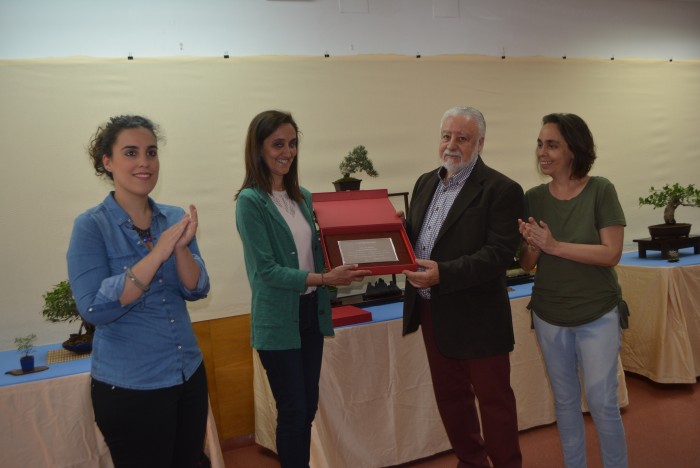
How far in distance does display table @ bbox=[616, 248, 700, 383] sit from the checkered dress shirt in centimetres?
212

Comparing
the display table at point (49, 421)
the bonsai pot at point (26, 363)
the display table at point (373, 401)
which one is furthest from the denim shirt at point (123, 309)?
the display table at point (373, 401)

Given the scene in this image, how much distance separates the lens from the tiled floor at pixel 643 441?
286 centimetres

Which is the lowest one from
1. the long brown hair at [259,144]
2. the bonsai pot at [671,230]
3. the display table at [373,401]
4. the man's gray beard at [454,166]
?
the display table at [373,401]

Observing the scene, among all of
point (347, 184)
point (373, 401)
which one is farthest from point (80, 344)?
point (347, 184)

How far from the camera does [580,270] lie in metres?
2.25

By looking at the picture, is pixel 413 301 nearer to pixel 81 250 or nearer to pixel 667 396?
pixel 81 250

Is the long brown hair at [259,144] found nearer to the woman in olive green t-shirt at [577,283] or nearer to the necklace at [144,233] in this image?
the necklace at [144,233]

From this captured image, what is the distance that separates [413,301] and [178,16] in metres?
2.13

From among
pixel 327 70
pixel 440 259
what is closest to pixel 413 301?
pixel 440 259

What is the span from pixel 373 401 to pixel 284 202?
1.26 meters

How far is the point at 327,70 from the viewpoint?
11.7 ft

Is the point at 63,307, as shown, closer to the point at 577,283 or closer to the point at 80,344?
the point at 80,344

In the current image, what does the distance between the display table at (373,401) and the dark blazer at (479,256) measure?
725 mm

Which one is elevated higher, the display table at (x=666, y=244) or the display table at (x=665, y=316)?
the display table at (x=666, y=244)
